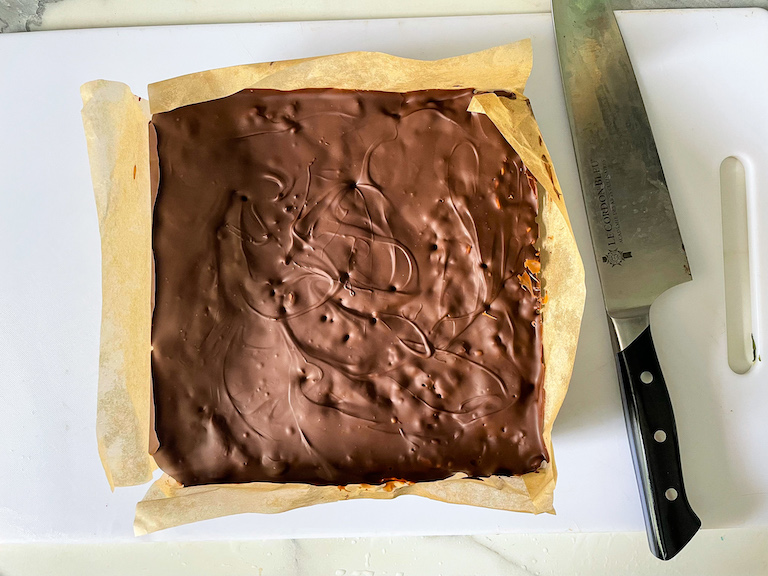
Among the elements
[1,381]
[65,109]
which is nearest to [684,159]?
[65,109]

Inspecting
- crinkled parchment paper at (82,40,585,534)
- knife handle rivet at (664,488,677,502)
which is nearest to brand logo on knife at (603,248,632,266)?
crinkled parchment paper at (82,40,585,534)

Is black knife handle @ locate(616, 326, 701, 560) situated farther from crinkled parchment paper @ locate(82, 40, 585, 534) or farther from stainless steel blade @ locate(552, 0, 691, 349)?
crinkled parchment paper @ locate(82, 40, 585, 534)

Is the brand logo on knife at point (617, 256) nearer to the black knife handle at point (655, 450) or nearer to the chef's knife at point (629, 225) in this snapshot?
the chef's knife at point (629, 225)

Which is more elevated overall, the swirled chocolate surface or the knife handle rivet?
the swirled chocolate surface

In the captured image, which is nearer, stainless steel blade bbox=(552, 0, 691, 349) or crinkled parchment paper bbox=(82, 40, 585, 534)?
crinkled parchment paper bbox=(82, 40, 585, 534)

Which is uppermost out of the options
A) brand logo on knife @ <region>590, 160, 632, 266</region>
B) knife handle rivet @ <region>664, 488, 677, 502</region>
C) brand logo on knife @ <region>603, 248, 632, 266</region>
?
brand logo on knife @ <region>590, 160, 632, 266</region>

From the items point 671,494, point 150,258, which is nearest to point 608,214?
point 671,494
